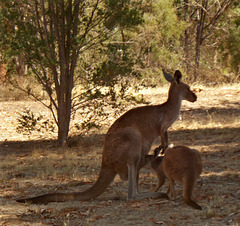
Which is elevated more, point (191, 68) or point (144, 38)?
point (144, 38)

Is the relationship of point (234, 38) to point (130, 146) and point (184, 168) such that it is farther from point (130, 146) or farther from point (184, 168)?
point (184, 168)

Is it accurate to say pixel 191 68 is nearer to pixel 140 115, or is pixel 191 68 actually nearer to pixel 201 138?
pixel 201 138

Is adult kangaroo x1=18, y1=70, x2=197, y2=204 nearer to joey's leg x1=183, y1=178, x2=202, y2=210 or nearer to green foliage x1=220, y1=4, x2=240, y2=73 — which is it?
joey's leg x1=183, y1=178, x2=202, y2=210

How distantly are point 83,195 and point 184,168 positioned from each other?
4.03ft

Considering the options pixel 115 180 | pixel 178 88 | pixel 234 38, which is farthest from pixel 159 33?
pixel 178 88

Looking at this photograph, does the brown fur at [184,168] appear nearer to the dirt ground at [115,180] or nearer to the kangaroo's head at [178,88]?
the dirt ground at [115,180]

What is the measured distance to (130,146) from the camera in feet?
17.4

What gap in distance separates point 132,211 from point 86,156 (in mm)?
4170

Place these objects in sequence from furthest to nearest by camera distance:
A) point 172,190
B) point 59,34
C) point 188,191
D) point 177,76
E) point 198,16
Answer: point 198,16 → point 59,34 → point 177,76 → point 172,190 → point 188,191

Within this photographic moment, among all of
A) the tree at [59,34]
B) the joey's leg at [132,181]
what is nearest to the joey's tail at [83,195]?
the joey's leg at [132,181]

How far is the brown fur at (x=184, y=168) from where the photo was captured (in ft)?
16.1

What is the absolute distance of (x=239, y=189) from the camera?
575 centimetres

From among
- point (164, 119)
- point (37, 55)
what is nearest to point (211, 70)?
point (37, 55)

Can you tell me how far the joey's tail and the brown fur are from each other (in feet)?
2.18
